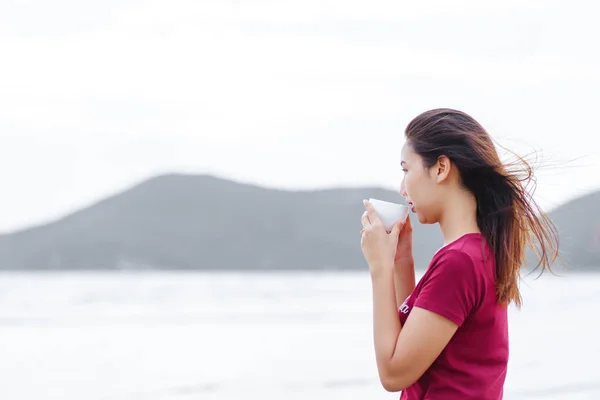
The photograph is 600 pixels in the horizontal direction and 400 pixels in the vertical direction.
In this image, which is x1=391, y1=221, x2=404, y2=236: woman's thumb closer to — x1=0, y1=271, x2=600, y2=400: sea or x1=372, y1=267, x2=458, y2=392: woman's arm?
x1=372, y1=267, x2=458, y2=392: woman's arm

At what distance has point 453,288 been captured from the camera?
1177 millimetres

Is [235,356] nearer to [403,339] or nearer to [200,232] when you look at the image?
[403,339]

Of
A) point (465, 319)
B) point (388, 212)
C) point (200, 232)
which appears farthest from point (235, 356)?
point (200, 232)

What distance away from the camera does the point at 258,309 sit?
1365cm

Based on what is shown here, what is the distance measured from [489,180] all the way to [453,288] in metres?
0.24

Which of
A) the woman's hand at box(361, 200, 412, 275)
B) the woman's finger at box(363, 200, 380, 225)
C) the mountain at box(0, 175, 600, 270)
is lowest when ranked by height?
the mountain at box(0, 175, 600, 270)

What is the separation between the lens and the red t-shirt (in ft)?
3.88

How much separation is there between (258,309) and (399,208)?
40.9ft

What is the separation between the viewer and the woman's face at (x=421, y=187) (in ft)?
4.26

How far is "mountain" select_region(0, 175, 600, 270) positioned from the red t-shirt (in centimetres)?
5364

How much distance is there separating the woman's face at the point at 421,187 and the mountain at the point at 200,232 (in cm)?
5357

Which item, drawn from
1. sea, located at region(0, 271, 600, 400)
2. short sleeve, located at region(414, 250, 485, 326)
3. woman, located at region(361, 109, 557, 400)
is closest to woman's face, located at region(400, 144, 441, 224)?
woman, located at region(361, 109, 557, 400)

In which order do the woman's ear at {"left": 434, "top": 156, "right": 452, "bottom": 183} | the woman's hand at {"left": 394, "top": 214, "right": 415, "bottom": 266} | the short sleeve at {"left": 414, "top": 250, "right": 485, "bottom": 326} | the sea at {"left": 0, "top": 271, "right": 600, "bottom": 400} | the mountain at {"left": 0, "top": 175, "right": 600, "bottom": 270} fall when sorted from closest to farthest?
the short sleeve at {"left": 414, "top": 250, "right": 485, "bottom": 326}
the woman's ear at {"left": 434, "top": 156, "right": 452, "bottom": 183}
the woman's hand at {"left": 394, "top": 214, "right": 415, "bottom": 266}
the sea at {"left": 0, "top": 271, "right": 600, "bottom": 400}
the mountain at {"left": 0, "top": 175, "right": 600, "bottom": 270}

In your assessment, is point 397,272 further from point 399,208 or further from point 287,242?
point 287,242
